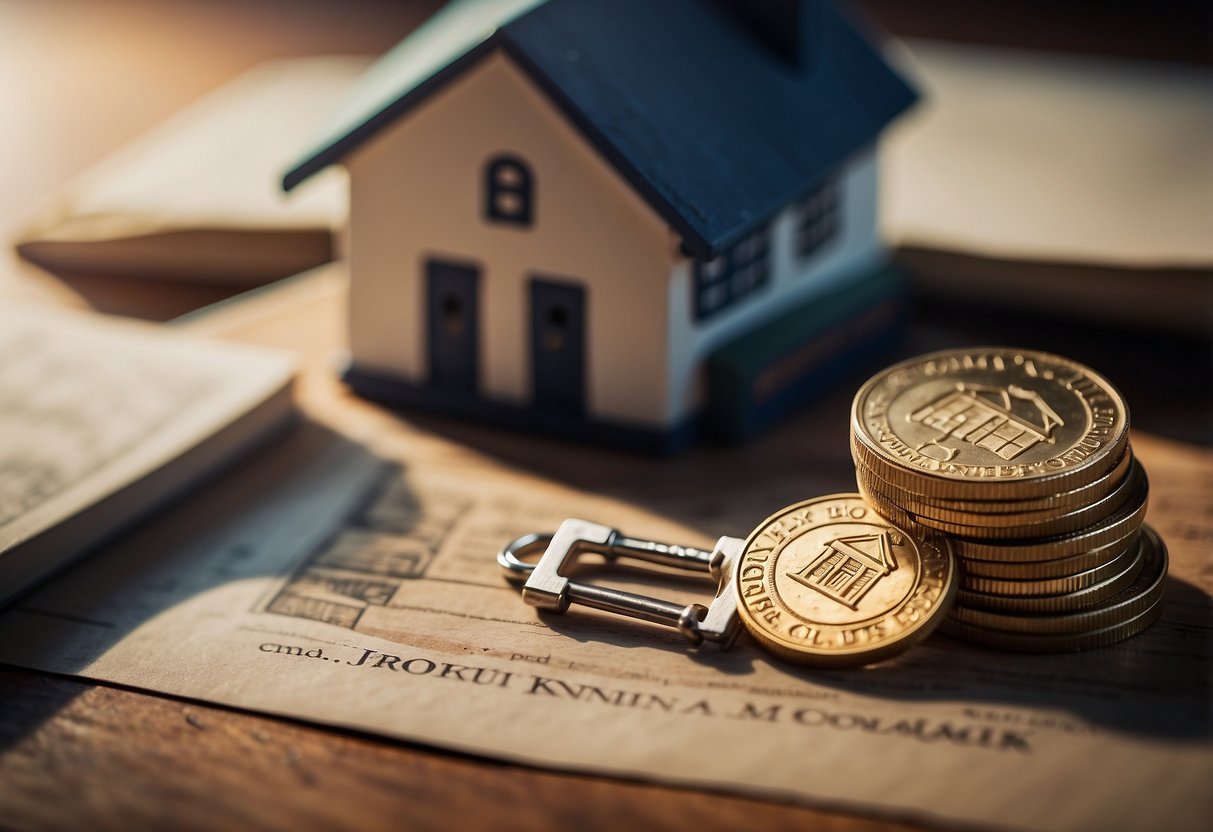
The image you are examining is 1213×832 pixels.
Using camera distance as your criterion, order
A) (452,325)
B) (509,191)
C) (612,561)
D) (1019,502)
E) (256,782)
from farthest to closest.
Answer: (452,325) < (509,191) < (612,561) < (1019,502) < (256,782)

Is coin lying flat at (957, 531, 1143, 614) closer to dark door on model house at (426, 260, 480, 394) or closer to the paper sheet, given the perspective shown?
the paper sheet

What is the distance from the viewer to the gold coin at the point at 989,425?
1.70 metres

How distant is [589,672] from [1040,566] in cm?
57

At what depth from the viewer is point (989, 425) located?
182 centimetres

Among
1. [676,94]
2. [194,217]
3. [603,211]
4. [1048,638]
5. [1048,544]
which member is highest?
[676,94]

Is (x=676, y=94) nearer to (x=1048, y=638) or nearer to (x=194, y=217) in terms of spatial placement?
(x=1048, y=638)

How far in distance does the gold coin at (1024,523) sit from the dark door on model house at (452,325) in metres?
1.01

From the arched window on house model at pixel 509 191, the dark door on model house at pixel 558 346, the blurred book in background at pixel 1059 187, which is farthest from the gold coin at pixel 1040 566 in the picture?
the blurred book in background at pixel 1059 187

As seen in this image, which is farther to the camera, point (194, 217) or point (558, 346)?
point (194, 217)

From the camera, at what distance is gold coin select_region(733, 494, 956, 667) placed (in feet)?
5.52

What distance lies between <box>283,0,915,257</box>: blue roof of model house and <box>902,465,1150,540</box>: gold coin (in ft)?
1.94

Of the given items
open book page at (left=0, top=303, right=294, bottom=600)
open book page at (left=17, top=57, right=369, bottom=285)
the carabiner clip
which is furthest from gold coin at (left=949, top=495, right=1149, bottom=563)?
open book page at (left=17, top=57, right=369, bottom=285)

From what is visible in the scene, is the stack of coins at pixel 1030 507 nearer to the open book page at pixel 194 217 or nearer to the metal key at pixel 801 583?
the metal key at pixel 801 583

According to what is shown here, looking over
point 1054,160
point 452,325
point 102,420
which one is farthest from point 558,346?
point 1054,160
